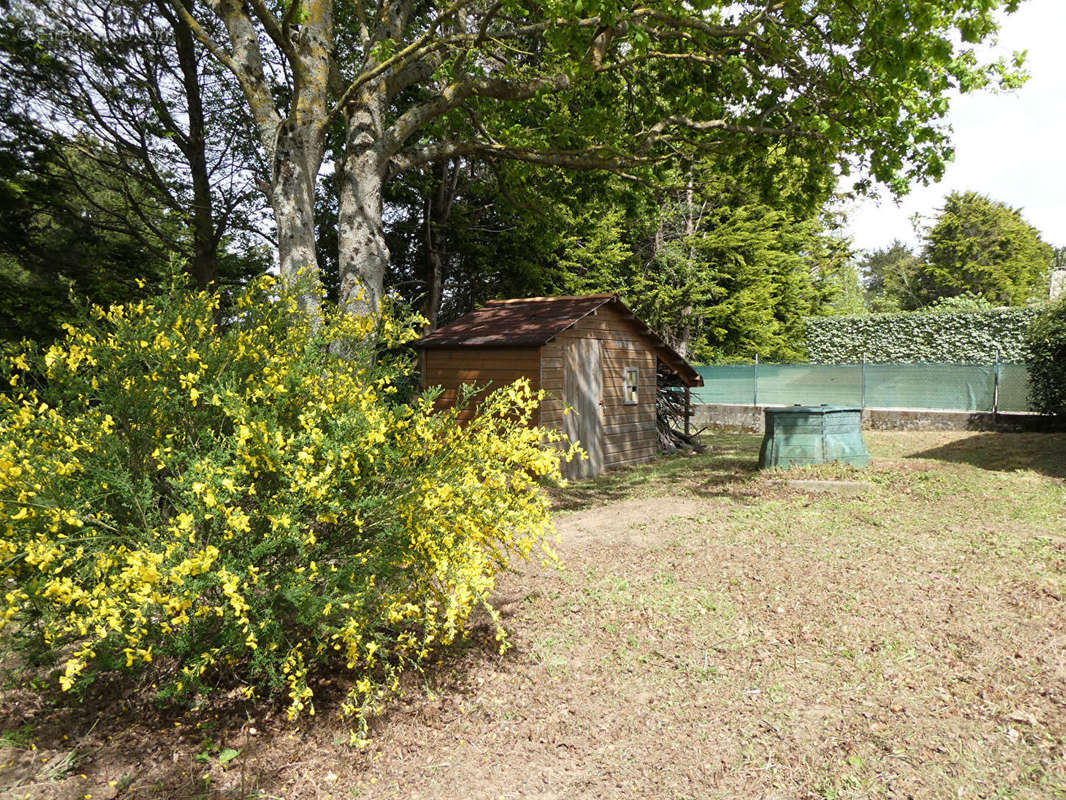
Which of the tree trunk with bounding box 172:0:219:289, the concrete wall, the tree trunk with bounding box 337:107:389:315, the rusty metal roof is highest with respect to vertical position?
the tree trunk with bounding box 172:0:219:289

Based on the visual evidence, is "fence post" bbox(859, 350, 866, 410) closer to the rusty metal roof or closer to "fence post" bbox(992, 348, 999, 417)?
"fence post" bbox(992, 348, 999, 417)

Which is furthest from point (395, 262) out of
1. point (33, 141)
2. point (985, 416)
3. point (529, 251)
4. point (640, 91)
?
point (985, 416)

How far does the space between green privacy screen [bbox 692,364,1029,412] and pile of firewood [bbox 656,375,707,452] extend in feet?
10.8

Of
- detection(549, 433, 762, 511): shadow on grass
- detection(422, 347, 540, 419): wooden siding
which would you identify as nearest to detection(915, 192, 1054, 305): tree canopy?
detection(549, 433, 762, 511): shadow on grass

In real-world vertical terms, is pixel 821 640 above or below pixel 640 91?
below

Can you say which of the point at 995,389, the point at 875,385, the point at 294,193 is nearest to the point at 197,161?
the point at 294,193

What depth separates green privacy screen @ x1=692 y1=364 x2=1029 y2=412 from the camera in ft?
57.5

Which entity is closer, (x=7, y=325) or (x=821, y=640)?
(x=821, y=640)

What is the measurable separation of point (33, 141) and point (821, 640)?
59.5 feet

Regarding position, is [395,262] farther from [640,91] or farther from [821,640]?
[821,640]

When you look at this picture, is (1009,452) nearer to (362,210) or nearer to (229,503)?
(362,210)

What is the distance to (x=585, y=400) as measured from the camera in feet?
→ 45.2

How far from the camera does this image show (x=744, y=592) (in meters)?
5.92

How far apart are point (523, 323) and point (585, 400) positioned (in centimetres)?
205
